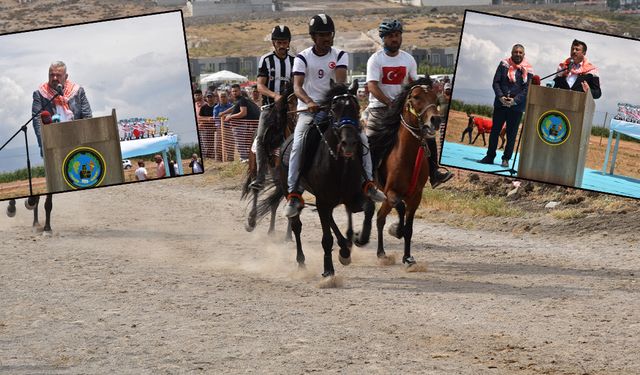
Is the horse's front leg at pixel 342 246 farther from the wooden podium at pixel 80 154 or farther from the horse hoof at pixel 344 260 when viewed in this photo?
the wooden podium at pixel 80 154

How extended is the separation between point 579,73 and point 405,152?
234cm

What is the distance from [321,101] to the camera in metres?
12.6

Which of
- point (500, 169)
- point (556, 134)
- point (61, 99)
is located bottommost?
point (500, 169)

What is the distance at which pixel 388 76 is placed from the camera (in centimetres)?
1413

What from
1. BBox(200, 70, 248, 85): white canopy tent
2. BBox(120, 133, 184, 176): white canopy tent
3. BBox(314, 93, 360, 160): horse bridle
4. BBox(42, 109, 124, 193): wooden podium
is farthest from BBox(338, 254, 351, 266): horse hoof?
BBox(200, 70, 248, 85): white canopy tent

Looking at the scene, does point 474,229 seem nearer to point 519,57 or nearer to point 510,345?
point 519,57

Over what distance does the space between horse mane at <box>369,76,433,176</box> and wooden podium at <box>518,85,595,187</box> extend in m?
1.63

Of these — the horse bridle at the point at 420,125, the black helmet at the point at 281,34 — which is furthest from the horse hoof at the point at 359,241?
the black helmet at the point at 281,34

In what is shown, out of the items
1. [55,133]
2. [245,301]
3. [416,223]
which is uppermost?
[55,133]

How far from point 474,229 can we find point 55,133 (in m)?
7.07

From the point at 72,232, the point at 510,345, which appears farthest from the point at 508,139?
the point at 72,232

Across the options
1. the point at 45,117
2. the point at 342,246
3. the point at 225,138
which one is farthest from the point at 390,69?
the point at 225,138

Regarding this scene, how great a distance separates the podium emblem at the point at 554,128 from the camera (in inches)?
548

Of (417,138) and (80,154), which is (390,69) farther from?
(80,154)
